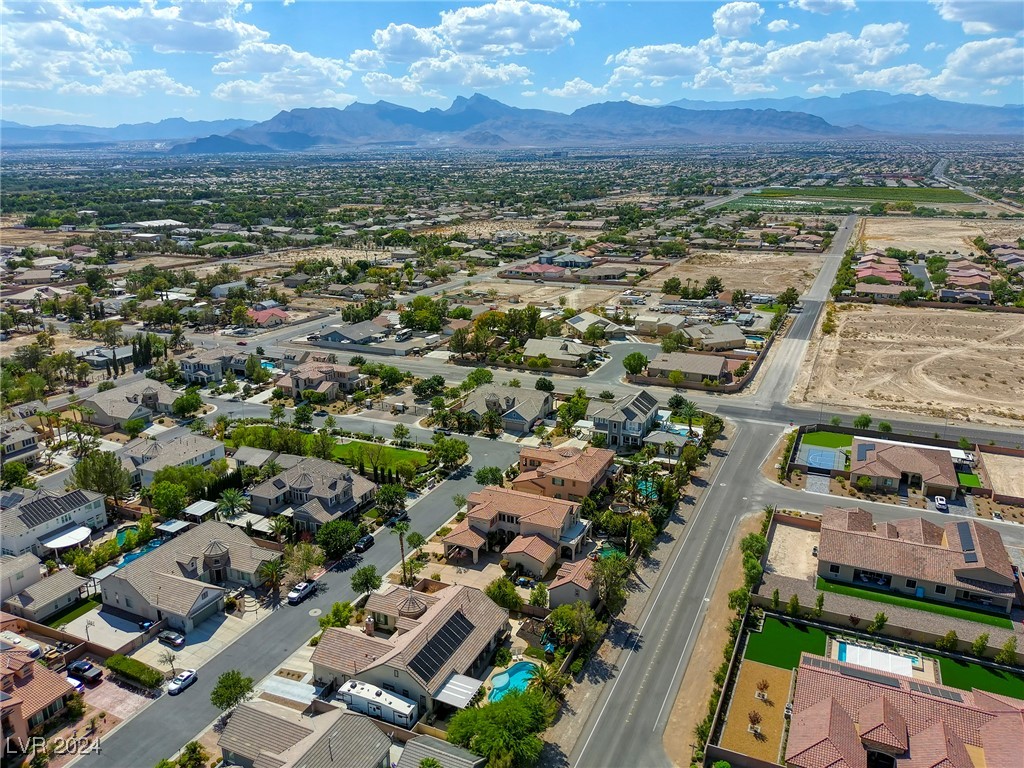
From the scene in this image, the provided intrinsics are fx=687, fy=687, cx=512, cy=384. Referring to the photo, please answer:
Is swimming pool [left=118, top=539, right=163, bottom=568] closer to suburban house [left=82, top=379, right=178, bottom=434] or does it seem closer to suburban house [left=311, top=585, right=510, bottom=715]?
suburban house [left=311, top=585, right=510, bottom=715]

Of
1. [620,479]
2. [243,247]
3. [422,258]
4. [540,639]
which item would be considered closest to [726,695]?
[540,639]

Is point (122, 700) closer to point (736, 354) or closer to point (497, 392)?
point (497, 392)

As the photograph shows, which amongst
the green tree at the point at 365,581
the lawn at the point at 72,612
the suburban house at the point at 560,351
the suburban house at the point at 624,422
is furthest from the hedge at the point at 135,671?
the suburban house at the point at 560,351

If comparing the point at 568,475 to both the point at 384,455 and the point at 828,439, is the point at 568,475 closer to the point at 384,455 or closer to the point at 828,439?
the point at 384,455

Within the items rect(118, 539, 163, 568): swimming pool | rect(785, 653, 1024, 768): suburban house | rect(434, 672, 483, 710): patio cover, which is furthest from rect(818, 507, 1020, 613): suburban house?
rect(118, 539, 163, 568): swimming pool

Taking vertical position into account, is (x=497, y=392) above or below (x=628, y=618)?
above
